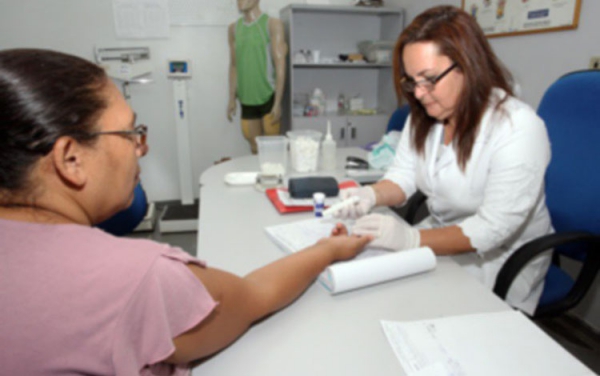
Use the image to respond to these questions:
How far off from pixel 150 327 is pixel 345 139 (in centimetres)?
309

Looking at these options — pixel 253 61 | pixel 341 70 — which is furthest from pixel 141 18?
pixel 341 70

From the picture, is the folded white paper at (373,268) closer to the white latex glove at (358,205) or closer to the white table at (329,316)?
the white table at (329,316)

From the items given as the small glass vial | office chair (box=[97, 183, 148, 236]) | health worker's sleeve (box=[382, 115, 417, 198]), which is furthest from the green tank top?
the small glass vial

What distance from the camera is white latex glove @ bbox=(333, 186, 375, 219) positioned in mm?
1302

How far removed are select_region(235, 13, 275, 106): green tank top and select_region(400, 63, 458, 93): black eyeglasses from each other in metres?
2.13

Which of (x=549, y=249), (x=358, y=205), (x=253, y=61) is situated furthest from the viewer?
(x=253, y=61)

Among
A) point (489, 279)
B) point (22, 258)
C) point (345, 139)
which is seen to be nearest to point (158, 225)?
point (345, 139)

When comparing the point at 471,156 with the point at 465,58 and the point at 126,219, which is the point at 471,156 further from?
the point at 126,219

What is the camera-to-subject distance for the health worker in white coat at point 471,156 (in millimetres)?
1127

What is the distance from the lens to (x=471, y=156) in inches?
49.7

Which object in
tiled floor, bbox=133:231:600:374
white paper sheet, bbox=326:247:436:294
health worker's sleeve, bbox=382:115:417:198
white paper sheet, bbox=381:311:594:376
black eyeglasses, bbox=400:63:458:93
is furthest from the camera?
tiled floor, bbox=133:231:600:374

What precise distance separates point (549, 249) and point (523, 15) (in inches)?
59.4

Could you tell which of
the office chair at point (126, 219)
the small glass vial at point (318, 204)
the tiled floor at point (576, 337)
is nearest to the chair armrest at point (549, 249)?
the small glass vial at point (318, 204)

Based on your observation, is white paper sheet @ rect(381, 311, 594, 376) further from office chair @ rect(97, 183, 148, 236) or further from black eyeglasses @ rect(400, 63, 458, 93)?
office chair @ rect(97, 183, 148, 236)
